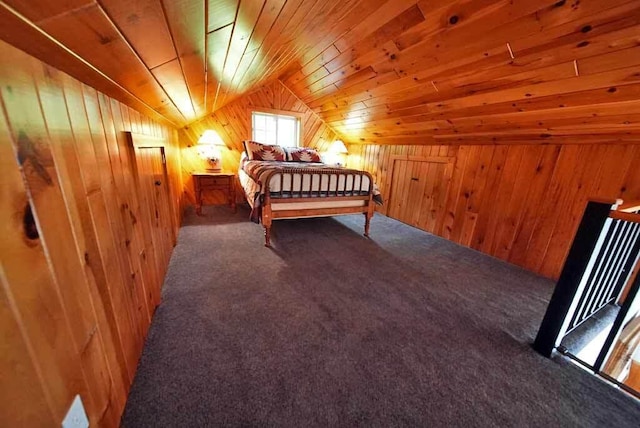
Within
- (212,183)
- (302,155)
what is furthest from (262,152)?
(212,183)

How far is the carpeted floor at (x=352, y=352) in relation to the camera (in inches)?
37.1

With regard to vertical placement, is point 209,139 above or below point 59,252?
above

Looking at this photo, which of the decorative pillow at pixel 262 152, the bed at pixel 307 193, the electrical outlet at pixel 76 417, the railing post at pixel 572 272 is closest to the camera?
the electrical outlet at pixel 76 417

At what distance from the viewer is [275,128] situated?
446 cm

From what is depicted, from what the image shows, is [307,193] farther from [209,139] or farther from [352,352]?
[209,139]

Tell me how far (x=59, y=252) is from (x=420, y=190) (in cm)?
341

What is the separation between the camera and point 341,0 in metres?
1.51

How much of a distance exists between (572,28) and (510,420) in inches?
73.6

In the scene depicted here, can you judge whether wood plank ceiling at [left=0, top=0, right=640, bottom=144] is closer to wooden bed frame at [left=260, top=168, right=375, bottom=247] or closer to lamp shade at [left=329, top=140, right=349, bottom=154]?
wooden bed frame at [left=260, top=168, right=375, bottom=247]

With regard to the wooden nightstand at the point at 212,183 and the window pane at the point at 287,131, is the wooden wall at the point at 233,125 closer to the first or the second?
the window pane at the point at 287,131

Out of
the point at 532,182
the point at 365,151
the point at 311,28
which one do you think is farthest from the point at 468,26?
the point at 365,151

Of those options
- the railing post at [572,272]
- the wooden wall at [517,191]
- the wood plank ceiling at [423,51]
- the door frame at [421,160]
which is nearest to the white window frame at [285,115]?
the wood plank ceiling at [423,51]

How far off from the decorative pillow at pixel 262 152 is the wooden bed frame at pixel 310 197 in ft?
5.01

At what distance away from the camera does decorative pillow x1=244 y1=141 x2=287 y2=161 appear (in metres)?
3.74
